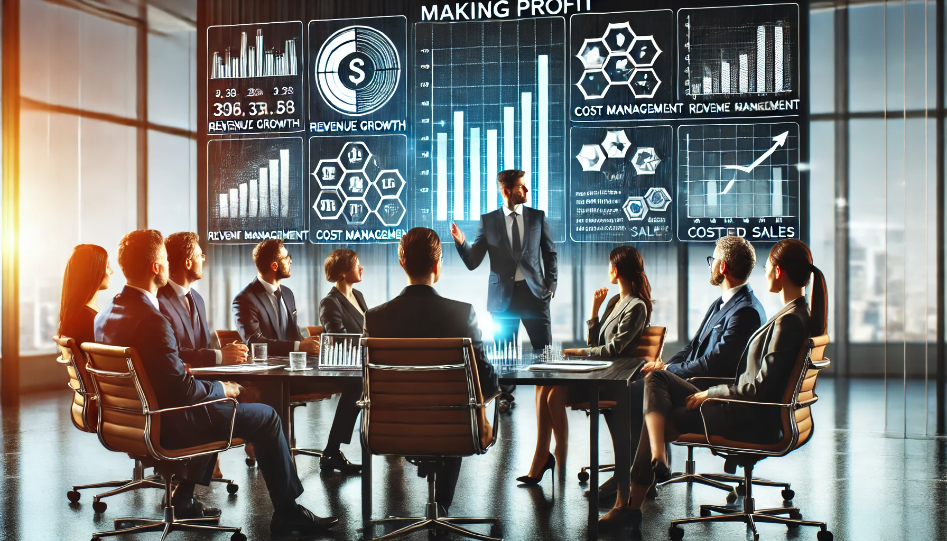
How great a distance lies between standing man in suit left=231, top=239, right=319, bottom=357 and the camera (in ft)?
16.0

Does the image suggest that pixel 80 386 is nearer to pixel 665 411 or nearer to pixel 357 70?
pixel 665 411

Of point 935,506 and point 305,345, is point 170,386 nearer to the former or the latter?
point 305,345

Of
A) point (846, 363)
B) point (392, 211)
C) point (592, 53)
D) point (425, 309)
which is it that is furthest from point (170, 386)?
point (846, 363)

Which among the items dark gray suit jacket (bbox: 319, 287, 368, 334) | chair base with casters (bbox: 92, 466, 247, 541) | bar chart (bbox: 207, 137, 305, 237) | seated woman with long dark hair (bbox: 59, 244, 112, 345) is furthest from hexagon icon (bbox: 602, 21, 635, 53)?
chair base with casters (bbox: 92, 466, 247, 541)

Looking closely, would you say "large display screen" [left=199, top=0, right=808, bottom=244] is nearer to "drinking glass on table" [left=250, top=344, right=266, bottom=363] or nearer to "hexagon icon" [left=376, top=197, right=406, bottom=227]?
"hexagon icon" [left=376, top=197, right=406, bottom=227]

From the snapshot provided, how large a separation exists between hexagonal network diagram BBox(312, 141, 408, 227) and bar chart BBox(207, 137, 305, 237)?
0.77 ft

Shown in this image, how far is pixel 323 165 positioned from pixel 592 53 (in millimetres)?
2564

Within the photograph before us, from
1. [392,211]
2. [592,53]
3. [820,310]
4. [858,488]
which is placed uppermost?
[592,53]

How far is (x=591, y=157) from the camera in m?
7.61

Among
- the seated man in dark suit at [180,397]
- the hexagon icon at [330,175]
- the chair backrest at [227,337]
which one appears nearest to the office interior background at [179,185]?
the hexagon icon at [330,175]

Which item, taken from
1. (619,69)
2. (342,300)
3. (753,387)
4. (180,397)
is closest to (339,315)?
(342,300)

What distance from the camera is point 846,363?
26.4ft

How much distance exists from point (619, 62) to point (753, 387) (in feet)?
15.2

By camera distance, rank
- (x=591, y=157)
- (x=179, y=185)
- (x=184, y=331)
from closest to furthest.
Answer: (x=184, y=331) → (x=591, y=157) → (x=179, y=185)
